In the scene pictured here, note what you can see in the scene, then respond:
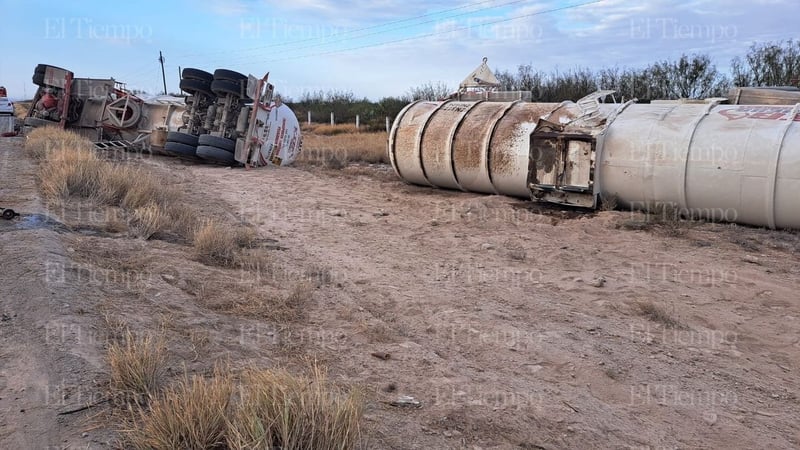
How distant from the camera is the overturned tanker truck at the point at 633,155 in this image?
7.54m

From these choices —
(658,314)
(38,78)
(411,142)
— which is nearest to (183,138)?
(411,142)

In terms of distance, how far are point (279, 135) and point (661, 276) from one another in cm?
1039

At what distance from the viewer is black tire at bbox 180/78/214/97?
1362cm

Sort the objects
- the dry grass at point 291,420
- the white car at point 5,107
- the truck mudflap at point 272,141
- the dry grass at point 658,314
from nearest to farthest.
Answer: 1. the dry grass at point 291,420
2. the dry grass at point 658,314
3. the truck mudflap at point 272,141
4. the white car at point 5,107

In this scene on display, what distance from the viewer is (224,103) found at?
13555mm

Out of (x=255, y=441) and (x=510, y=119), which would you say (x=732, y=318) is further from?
(x=510, y=119)

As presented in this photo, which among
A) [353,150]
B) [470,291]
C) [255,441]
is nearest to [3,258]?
[255,441]

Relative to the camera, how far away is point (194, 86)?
13672 mm

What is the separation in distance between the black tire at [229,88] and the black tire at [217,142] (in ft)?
3.33

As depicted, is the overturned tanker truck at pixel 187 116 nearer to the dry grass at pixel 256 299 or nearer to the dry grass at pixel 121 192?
the dry grass at pixel 121 192

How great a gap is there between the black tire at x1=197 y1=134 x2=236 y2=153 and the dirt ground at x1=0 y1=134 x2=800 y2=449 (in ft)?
17.5

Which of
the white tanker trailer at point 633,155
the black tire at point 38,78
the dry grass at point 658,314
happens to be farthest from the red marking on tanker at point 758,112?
the black tire at point 38,78

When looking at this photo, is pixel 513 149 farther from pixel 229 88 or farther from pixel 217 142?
pixel 217 142

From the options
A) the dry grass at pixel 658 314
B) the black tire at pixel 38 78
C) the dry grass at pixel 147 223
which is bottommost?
the dry grass at pixel 658 314
